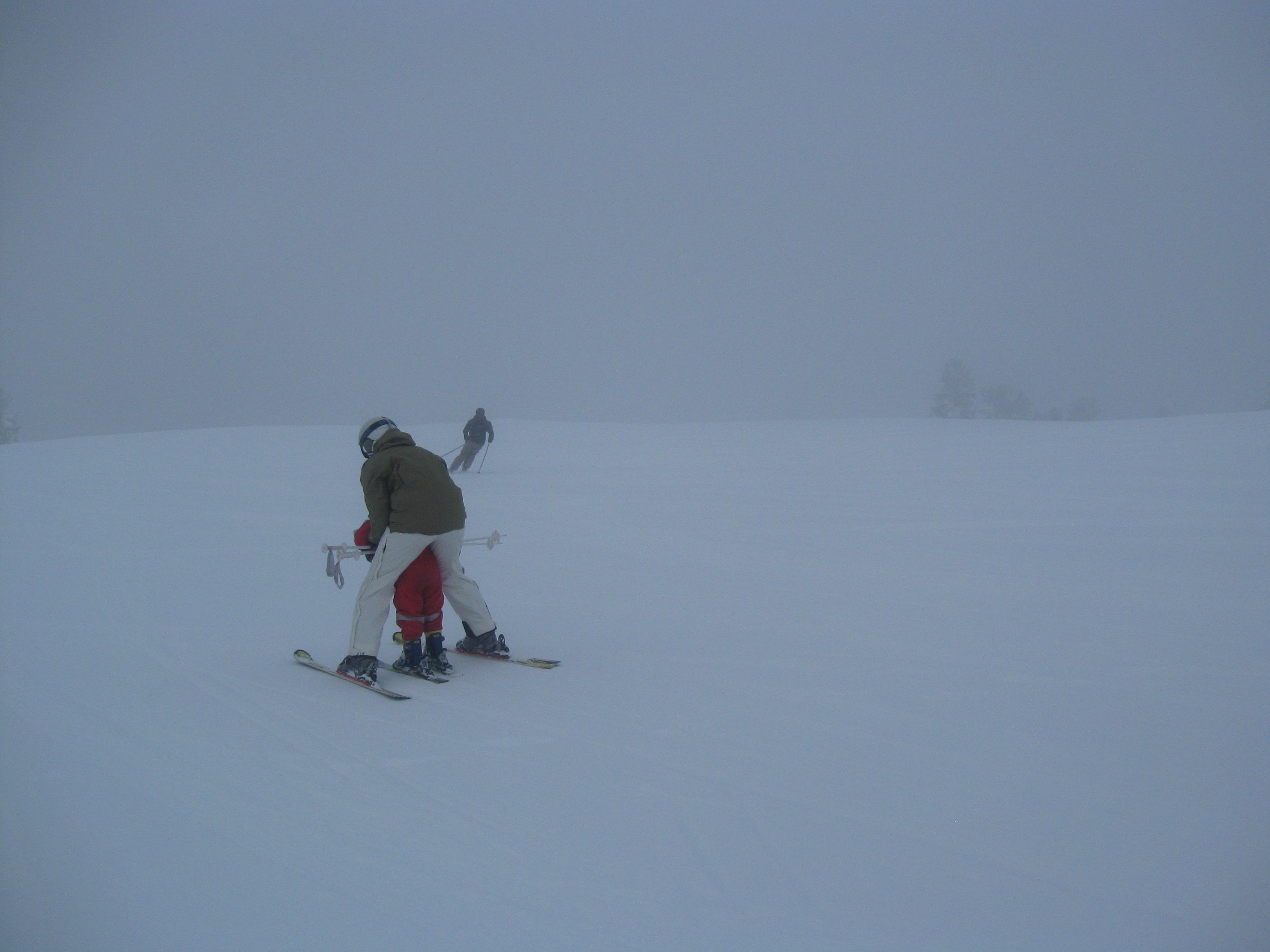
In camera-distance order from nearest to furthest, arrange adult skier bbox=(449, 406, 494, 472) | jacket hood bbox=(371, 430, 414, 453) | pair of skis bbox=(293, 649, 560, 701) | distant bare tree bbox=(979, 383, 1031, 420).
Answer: pair of skis bbox=(293, 649, 560, 701), jacket hood bbox=(371, 430, 414, 453), adult skier bbox=(449, 406, 494, 472), distant bare tree bbox=(979, 383, 1031, 420)

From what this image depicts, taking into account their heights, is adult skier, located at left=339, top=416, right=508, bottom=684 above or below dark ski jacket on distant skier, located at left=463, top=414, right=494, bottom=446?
below

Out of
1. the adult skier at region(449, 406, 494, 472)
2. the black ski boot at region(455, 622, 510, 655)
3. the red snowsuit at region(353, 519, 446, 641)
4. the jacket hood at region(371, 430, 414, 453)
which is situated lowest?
the black ski boot at region(455, 622, 510, 655)

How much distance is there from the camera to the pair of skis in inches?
195

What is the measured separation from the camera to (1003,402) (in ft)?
241

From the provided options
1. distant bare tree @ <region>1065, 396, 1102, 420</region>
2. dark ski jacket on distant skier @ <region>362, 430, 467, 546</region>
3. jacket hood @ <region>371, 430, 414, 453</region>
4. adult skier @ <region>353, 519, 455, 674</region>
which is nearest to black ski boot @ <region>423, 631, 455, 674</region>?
adult skier @ <region>353, 519, 455, 674</region>

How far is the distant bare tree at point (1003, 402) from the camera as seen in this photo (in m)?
72.9

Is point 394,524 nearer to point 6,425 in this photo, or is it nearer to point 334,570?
point 334,570

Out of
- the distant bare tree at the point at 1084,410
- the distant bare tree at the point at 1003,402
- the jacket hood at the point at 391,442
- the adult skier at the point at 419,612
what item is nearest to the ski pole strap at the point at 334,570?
the adult skier at the point at 419,612

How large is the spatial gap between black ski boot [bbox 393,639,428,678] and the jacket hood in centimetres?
132

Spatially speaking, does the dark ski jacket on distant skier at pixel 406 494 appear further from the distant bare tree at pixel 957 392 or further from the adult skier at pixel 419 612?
the distant bare tree at pixel 957 392

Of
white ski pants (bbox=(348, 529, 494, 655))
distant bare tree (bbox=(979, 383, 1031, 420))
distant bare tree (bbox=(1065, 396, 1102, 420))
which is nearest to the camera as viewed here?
white ski pants (bbox=(348, 529, 494, 655))

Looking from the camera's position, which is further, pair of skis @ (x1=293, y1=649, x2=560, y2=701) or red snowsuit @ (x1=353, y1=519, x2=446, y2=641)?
red snowsuit @ (x1=353, y1=519, x2=446, y2=641)

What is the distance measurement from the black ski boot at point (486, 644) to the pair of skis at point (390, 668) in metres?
0.03

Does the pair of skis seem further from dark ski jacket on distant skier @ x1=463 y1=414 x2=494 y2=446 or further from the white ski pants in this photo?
dark ski jacket on distant skier @ x1=463 y1=414 x2=494 y2=446
